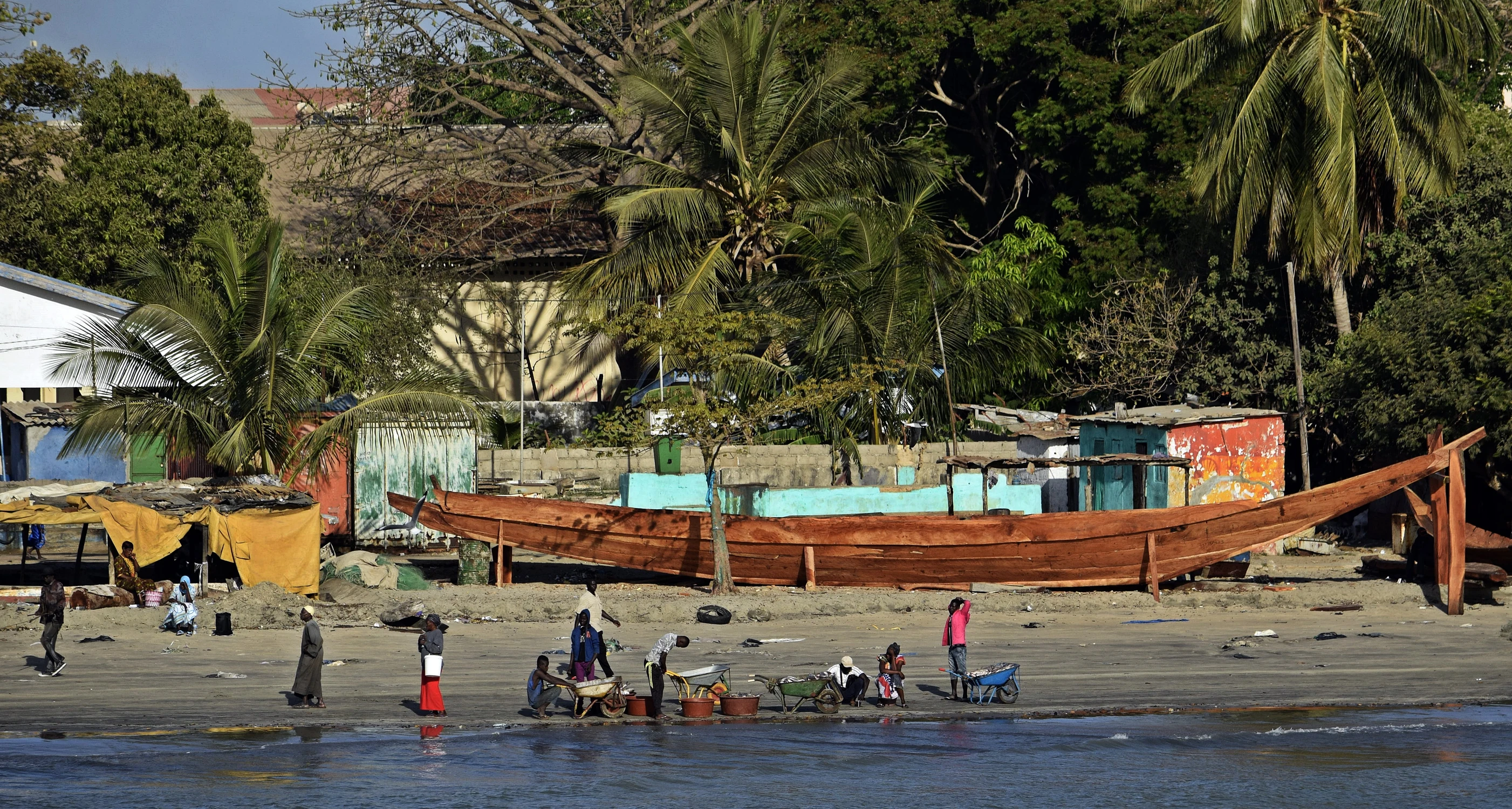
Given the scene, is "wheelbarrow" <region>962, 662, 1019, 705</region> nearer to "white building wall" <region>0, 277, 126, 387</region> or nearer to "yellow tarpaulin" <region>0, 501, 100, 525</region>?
"yellow tarpaulin" <region>0, 501, 100, 525</region>

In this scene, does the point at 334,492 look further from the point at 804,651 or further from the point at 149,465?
the point at 804,651

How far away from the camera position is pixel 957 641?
16094 mm

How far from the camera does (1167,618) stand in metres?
21.8

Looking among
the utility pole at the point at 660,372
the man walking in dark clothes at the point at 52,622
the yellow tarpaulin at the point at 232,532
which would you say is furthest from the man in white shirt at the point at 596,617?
the utility pole at the point at 660,372

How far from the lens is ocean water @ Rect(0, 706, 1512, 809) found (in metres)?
13.1

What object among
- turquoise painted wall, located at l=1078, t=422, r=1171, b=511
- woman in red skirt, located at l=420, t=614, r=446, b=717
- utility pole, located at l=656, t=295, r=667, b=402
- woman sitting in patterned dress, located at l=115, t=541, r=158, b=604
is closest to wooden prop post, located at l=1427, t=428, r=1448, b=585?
turquoise painted wall, located at l=1078, t=422, r=1171, b=511

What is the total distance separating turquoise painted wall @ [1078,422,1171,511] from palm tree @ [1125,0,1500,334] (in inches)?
168

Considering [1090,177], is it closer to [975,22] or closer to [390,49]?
[975,22]

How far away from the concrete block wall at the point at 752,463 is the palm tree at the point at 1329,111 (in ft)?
23.1

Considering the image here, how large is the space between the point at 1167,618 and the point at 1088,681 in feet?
17.1

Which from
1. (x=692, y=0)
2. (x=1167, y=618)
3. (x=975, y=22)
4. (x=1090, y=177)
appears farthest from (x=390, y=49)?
(x=1167, y=618)

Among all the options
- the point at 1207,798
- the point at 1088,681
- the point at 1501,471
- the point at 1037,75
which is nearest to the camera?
the point at 1207,798

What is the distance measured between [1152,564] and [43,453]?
2121 cm

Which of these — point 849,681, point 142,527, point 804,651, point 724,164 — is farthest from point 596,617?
point 724,164
